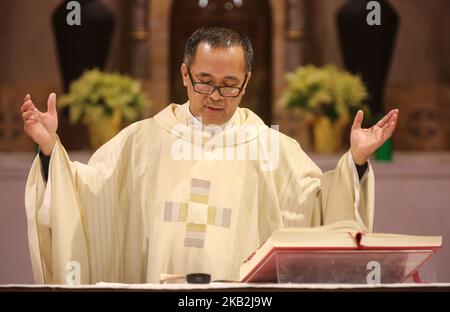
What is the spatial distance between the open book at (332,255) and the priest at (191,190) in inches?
23.0

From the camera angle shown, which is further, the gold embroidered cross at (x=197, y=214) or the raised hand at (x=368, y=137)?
the gold embroidered cross at (x=197, y=214)

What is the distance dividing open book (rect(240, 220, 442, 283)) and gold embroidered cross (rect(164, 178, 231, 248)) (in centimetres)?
81

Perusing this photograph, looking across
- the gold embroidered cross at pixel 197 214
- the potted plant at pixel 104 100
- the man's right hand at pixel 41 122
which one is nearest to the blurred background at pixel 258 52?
the potted plant at pixel 104 100

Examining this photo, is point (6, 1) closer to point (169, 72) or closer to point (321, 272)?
point (169, 72)

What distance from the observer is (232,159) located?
3.29m

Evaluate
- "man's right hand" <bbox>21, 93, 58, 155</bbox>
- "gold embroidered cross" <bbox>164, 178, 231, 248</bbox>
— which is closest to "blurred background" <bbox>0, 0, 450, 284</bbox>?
"gold embroidered cross" <bbox>164, 178, 231, 248</bbox>

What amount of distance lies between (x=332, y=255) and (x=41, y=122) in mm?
1155

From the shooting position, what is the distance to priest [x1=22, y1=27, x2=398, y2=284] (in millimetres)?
2988

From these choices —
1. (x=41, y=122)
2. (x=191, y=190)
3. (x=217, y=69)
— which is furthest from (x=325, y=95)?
(x=41, y=122)

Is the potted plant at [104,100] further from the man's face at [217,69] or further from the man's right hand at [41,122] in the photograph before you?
the man's right hand at [41,122]

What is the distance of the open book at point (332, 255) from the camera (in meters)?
2.23

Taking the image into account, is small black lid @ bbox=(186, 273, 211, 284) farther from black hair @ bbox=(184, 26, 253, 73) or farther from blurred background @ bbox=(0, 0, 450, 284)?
blurred background @ bbox=(0, 0, 450, 284)

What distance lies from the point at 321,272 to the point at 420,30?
5.59m

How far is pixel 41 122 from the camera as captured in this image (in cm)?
286
